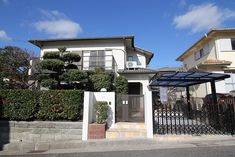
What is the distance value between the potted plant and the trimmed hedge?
95 centimetres

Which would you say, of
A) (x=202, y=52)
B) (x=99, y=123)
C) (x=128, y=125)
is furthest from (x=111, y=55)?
(x=202, y=52)

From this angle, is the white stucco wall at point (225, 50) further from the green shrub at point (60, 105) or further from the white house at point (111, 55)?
the green shrub at point (60, 105)

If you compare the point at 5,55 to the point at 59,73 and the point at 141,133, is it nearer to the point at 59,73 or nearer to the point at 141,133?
the point at 59,73

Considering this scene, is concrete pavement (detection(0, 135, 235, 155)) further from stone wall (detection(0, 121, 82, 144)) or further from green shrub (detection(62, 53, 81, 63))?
green shrub (detection(62, 53, 81, 63))

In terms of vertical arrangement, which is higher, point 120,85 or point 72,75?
point 72,75

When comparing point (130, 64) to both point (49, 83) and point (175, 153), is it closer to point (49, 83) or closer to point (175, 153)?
point (49, 83)

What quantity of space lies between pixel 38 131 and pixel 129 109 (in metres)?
4.86

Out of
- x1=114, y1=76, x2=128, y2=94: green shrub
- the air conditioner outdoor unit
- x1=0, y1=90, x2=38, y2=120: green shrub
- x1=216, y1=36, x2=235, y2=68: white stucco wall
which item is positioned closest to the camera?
x1=0, y1=90, x2=38, y2=120: green shrub

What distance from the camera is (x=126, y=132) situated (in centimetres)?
920

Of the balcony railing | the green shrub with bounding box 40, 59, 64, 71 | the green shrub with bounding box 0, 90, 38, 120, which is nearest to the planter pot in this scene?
the green shrub with bounding box 0, 90, 38, 120

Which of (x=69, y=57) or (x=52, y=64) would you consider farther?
(x=69, y=57)

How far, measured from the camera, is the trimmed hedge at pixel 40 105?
945 centimetres

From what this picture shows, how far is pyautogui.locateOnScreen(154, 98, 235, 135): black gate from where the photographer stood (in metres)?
9.06

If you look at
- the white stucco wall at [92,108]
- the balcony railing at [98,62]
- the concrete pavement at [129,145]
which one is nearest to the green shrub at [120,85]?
the balcony railing at [98,62]
